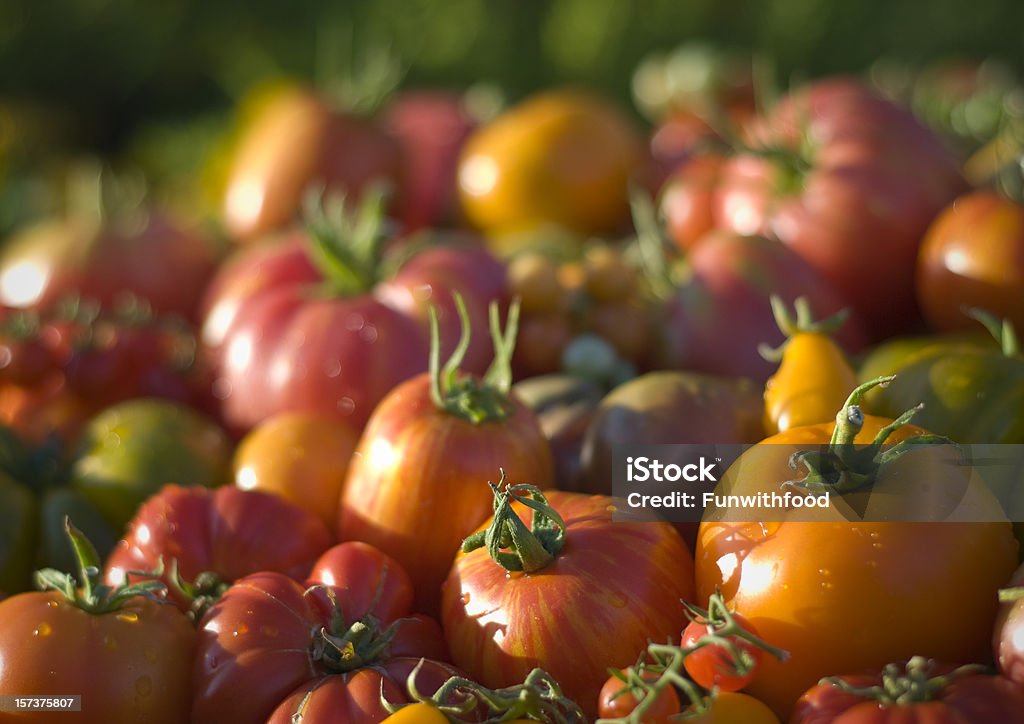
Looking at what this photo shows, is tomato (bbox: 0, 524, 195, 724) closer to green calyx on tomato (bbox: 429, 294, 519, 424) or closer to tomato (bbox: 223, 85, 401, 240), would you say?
green calyx on tomato (bbox: 429, 294, 519, 424)

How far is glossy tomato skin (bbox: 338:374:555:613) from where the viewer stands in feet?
3.74

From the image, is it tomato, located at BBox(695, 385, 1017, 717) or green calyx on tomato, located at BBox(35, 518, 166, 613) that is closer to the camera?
tomato, located at BBox(695, 385, 1017, 717)

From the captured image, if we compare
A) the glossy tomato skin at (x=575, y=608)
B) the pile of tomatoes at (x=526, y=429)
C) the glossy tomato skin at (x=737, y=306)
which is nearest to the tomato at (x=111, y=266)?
the pile of tomatoes at (x=526, y=429)

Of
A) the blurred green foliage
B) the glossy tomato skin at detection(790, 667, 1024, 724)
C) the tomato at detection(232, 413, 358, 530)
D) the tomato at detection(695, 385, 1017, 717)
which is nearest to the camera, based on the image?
the glossy tomato skin at detection(790, 667, 1024, 724)

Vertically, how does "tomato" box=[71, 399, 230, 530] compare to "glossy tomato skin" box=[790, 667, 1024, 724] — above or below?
above

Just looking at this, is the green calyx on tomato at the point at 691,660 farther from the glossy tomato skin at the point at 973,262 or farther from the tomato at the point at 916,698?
the glossy tomato skin at the point at 973,262

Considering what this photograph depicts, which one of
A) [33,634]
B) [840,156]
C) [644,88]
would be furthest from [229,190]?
[33,634]

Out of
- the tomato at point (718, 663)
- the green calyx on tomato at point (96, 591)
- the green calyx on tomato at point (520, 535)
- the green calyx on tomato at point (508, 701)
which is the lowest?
the green calyx on tomato at point (508, 701)

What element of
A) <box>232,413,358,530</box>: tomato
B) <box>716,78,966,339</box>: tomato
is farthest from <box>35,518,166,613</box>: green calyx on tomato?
<box>716,78,966,339</box>: tomato

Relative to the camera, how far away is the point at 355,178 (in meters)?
2.12

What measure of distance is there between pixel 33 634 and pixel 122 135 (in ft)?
14.1

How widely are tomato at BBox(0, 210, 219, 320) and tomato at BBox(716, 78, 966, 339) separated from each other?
3.54 feet

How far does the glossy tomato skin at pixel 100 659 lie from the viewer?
987 millimetres

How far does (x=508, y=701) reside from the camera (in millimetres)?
896
